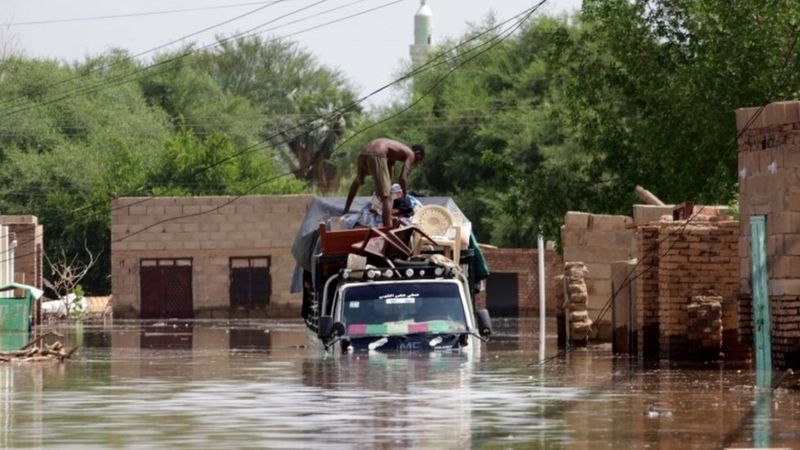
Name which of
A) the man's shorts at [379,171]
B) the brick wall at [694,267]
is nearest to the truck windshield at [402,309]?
the man's shorts at [379,171]

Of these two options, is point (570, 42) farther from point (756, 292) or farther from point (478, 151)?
point (478, 151)

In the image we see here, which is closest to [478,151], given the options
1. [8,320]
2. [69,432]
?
[8,320]

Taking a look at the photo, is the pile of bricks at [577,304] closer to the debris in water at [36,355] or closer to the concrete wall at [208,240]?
the debris in water at [36,355]

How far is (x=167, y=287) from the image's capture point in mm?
69125

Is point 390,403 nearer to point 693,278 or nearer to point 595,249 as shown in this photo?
point 693,278

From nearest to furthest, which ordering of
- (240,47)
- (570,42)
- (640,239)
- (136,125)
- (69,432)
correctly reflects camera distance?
(69,432), (640,239), (570,42), (136,125), (240,47)

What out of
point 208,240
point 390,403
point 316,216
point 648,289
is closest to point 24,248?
point 208,240

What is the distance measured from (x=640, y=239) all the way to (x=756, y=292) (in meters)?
5.47

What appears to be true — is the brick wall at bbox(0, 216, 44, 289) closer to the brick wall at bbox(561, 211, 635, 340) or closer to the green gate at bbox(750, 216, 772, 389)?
the brick wall at bbox(561, 211, 635, 340)

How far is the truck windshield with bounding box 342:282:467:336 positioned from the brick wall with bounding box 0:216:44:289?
124 ft

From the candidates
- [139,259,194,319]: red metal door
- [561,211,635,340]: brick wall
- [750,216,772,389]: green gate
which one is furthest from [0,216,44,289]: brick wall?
[750,216,772,389]: green gate

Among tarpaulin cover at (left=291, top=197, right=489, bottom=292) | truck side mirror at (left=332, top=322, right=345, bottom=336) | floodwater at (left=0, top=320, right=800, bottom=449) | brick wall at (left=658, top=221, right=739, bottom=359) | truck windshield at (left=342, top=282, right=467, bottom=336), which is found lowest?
floodwater at (left=0, top=320, right=800, bottom=449)

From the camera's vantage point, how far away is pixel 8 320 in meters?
49.2

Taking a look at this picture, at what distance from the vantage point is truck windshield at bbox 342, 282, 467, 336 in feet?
88.7
